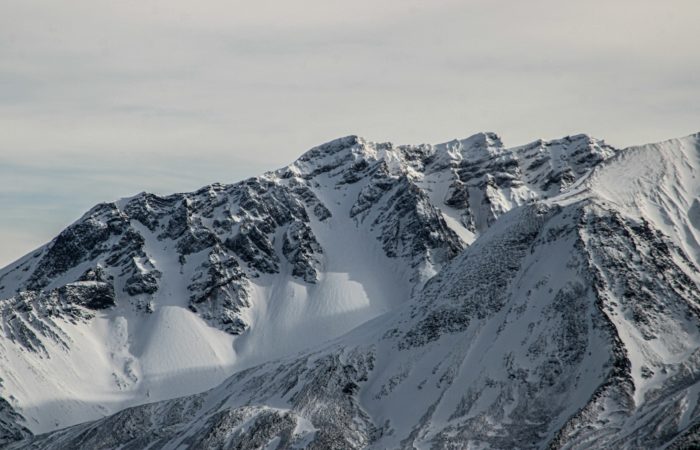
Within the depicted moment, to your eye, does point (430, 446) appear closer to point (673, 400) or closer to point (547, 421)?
point (547, 421)

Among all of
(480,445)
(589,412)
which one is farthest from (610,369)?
(480,445)

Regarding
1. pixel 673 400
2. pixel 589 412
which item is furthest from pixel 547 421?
pixel 673 400

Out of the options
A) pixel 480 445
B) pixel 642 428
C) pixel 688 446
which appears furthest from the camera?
pixel 480 445

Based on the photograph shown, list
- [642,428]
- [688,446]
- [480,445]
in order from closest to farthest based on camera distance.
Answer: [688,446]
[642,428]
[480,445]

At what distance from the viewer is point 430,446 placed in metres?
199

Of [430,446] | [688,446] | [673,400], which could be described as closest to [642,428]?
[673,400]

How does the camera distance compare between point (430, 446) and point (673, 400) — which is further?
point (430, 446)

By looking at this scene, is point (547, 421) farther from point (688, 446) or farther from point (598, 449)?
point (688, 446)

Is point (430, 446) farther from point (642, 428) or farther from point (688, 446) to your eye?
point (688, 446)

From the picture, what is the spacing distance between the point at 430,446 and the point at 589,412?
2760cm

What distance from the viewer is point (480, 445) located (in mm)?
197875

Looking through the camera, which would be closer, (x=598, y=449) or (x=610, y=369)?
(x=598, y=449)

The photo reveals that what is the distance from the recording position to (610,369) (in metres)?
199

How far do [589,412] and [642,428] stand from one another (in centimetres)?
1218
